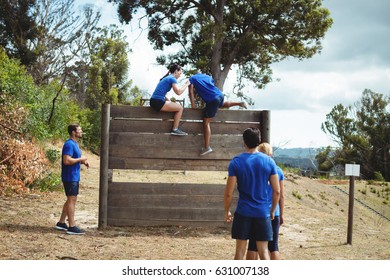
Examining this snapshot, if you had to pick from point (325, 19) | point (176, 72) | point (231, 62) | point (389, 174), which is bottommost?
point (389, 174)

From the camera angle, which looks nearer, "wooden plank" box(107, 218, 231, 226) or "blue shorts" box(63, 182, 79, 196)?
"blue shorts" box(63, 182, 79, 196)

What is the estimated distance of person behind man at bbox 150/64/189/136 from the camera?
28.8 ft

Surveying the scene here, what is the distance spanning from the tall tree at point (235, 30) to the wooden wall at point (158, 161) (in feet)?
53.0

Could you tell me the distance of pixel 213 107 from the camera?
8.91 meters

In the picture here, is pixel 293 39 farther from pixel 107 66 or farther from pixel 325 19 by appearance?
pixel 107 66

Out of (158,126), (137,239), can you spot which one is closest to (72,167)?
(137,239)

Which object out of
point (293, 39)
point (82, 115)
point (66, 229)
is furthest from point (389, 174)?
point (66, 229)

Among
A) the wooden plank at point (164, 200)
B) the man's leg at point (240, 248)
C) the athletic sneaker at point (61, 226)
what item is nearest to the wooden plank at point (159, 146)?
the wooden plank at point (164, 200)

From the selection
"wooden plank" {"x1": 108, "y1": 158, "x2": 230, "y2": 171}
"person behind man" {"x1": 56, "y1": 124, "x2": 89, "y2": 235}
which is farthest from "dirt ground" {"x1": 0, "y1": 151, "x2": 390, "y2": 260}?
"wooden plank" {"x1": 108, "y1": 158, "x2": 230, "y2": 171}

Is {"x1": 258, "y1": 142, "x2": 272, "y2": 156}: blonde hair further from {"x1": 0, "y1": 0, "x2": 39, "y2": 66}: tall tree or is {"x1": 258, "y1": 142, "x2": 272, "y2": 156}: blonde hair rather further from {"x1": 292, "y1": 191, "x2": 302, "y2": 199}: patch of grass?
{"x1": 0, "y1": 0, "x2": 39, "y2": 66}: tall tree

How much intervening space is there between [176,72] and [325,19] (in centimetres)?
1888

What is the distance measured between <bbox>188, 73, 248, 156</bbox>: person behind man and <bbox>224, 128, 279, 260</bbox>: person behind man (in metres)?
3.83

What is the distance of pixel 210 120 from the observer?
9.14 m

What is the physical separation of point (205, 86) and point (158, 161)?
1619 mm
